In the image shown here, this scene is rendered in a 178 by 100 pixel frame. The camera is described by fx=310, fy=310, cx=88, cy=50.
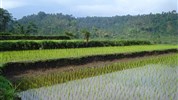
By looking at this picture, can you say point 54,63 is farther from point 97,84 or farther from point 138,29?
point 138,29

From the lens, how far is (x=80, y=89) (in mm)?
8258

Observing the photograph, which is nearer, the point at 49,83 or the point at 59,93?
Result: the point at 59,93

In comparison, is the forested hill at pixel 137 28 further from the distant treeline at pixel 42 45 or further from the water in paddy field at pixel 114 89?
the water in paddy field at pixel 114 89

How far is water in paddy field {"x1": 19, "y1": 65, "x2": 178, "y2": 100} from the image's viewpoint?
7410 mm

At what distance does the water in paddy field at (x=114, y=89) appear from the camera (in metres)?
7.41

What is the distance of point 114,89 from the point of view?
27.7 ft

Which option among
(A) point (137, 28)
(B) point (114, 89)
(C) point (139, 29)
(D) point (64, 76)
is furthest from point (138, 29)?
(B) point (114, 89)

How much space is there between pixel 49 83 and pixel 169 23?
5478cm

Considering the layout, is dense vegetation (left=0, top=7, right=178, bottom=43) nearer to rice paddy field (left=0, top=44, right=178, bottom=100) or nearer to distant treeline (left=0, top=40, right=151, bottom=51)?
distant treeline (left=0, top=40, right=151, bottom=51)

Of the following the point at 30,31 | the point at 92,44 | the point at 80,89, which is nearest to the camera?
the point at 80,89

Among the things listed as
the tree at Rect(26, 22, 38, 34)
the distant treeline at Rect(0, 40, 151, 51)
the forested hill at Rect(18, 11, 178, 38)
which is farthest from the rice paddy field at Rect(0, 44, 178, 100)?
the forested hill at Rect(18, 11, 178, 38)

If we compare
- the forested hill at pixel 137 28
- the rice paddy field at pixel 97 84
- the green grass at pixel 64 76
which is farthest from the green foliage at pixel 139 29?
the rice paddy field at pixel 97 84

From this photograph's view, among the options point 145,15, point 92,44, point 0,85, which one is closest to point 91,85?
point 0,85

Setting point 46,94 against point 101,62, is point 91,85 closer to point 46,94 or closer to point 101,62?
point 46,94
